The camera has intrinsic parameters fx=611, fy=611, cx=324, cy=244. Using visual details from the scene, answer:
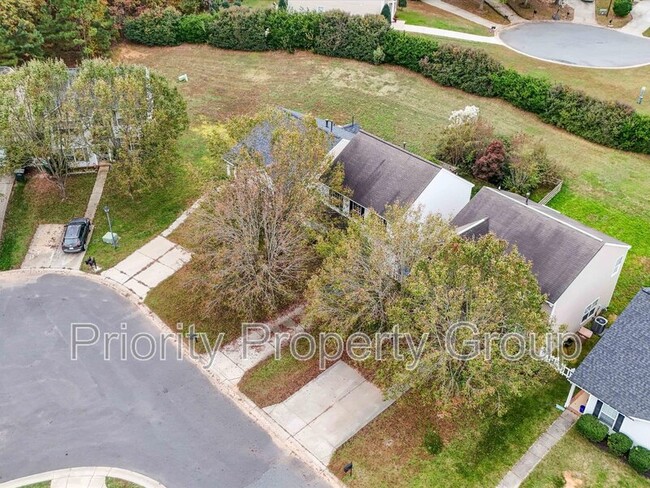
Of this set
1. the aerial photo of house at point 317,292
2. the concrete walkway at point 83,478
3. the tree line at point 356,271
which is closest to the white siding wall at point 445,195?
the aerial photo of house at point 317,292

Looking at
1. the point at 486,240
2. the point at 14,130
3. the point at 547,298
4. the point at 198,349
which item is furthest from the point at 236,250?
the point at 14,130

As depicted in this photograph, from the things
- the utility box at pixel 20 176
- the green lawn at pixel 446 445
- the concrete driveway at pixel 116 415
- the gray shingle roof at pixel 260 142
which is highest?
the gray shingle roof at pixel 260 142

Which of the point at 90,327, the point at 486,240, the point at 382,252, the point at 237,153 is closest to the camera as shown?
the point at 486,240

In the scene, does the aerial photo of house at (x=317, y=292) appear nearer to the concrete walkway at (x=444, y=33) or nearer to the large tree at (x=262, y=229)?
the large tree at (x=262, y=229)

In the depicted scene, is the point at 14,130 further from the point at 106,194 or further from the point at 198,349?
the point at 198,349

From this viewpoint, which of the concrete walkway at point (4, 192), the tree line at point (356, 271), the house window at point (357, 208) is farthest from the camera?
the concrete walkway at point (4, 192)
